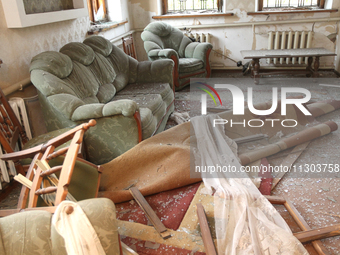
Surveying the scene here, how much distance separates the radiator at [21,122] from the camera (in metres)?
2.17

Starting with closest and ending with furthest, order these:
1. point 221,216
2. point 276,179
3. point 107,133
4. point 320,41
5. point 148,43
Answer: point 221,216 → point 276,179 → point 107,133 → point 148,43 → point 320,41

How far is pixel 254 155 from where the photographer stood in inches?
95.4

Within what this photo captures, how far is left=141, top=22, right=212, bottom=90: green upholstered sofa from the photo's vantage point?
428cm

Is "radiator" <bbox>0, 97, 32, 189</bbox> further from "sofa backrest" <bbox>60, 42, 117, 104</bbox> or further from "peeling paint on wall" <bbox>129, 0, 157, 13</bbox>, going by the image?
"peeling paint on wall" <bbox>129, 0, 157, 13</bbox>

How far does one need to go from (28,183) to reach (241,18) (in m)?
4.46

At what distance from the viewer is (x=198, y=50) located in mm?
4609

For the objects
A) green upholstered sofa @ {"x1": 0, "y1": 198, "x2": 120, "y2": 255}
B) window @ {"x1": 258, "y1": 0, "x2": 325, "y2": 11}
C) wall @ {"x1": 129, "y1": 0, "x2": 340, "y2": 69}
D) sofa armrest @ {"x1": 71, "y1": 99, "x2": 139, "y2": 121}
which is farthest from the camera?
window @ {"x1": 258, "y1": 0, "x2": 325, "y2": 11}

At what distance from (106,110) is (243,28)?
3543 mm

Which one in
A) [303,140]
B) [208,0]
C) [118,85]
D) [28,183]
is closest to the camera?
[28,183]

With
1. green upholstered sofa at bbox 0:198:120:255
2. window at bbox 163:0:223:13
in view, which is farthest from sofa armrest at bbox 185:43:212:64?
green upholstered sofa at bbox 0:198:120:255

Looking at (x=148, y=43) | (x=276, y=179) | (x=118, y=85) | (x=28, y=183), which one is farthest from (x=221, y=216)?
(x=148, y=43)

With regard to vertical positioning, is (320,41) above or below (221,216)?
above

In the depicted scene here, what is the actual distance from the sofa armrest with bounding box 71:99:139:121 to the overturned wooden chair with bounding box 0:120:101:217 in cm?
45

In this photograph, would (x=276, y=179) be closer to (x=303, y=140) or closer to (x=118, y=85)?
(x=303, y=140)
